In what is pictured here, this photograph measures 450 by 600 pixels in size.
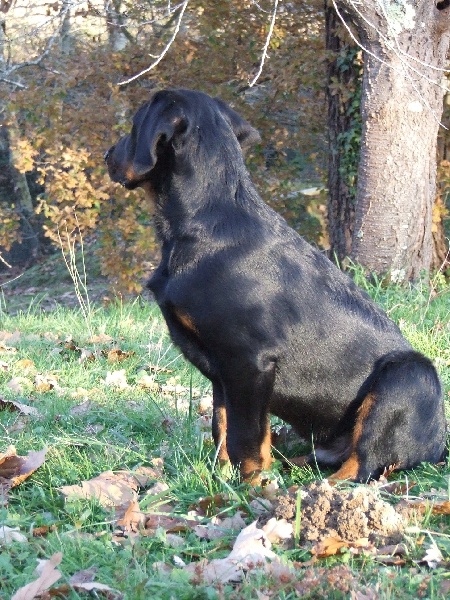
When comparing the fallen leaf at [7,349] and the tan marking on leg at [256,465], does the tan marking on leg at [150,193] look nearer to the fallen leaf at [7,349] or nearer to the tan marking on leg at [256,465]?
the tan marking on leg at [256,465]

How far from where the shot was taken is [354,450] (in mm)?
3697

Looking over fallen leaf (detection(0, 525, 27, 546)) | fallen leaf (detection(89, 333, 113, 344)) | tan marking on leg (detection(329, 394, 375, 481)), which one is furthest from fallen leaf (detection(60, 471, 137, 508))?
fallen leaf (detection(89, 333, 113, 344))

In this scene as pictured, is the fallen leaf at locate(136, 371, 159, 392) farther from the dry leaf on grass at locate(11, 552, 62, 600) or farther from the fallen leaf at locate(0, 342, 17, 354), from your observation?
the dry leaf on grass at locate(11, 552, 62, 600)

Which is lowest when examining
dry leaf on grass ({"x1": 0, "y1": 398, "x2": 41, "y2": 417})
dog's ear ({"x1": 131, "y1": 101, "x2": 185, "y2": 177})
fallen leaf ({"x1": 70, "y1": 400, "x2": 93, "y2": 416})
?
fallen leaf ({"x1": 70, "y1": 400, "x2": 93, "y2": 416})

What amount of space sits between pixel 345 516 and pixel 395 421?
3.03 ft

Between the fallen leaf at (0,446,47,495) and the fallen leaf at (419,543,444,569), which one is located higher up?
the fallen leaf at (419,543,444,569)

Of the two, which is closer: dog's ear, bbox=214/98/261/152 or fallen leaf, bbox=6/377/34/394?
dog's ear, bbox=214/98/261/152

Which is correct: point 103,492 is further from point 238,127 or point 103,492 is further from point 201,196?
point 238,127

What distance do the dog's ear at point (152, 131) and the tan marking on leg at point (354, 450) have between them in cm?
152

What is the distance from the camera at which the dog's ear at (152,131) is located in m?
3.51

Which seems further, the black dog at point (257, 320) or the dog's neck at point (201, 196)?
the dog's neck at point (201, 196)

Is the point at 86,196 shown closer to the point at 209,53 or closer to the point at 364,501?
the point at 209,53

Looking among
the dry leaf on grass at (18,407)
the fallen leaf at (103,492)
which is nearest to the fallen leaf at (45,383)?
the dry leaf on grass at (18,407)

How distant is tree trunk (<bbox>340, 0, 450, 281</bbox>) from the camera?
24.9ft
